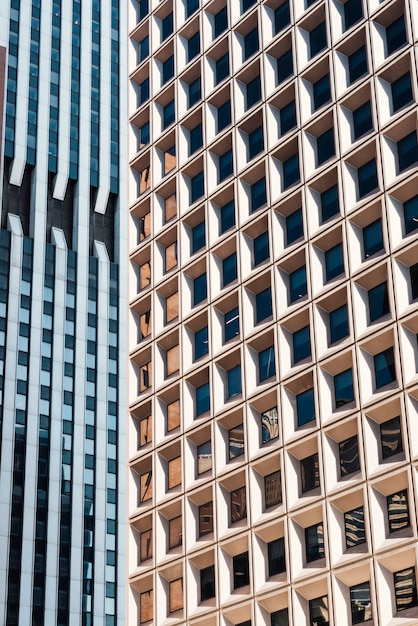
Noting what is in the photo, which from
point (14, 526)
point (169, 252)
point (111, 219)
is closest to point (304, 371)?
point (169, 252)

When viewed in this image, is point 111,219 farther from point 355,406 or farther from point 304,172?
point 355,406

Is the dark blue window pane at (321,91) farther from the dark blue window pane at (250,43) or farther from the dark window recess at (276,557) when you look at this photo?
the dark window recess at (276,557)

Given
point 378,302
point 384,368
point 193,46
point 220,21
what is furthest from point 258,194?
point 384,368

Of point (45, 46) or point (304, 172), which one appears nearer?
point (304, 172)

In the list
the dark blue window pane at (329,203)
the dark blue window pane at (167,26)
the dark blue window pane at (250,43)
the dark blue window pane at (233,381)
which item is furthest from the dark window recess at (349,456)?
the dark blue window pane at (167,26)

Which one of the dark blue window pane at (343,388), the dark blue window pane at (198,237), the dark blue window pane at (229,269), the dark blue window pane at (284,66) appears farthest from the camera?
the dark blue window pane at (198,237)

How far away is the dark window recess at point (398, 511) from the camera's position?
4800 cm

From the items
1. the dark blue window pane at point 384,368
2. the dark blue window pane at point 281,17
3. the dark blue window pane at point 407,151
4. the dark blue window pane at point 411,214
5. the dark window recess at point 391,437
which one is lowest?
the dark window recess at point 391,437

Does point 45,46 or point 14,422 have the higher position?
A: point 45,46

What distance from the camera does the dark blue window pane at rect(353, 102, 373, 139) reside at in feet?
185

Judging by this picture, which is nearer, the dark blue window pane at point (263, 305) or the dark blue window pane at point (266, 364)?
the dark blue window pane at point (266, 364)

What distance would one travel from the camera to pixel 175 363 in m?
64.9

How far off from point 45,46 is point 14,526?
164 feet

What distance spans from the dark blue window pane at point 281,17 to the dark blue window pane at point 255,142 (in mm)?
5499
